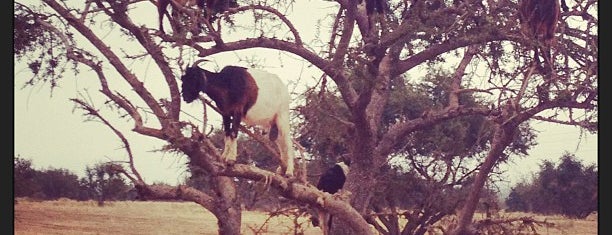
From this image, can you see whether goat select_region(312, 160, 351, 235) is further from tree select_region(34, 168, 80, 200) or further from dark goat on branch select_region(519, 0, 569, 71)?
tree select_region(34, 168, 80, 200)

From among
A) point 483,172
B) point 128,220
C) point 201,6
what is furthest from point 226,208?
point 128,220

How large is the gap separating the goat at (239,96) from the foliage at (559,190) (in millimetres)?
8515

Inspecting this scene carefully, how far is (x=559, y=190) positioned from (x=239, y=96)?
1073 centimetres

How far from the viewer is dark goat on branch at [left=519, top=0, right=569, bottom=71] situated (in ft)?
19.4

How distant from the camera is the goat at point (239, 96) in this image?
15.2ft

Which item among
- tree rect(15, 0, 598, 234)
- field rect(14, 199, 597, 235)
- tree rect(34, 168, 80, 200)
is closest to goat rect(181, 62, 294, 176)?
tree rect(15, 0, 598, 234)

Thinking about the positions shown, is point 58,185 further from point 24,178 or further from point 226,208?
point 226,208

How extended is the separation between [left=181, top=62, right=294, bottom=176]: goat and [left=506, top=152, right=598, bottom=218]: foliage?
852 centimetres

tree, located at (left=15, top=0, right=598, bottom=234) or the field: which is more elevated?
tree, located at (left=15, top=0, right=598, bottom=234)

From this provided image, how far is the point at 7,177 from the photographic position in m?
4.01

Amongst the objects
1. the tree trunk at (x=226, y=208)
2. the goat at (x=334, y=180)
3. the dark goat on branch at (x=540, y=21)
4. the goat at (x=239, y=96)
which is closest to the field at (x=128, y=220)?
the goat at (x=334, y=180)

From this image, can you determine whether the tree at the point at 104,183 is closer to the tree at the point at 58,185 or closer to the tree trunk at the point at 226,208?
the tree at the point at 58,185


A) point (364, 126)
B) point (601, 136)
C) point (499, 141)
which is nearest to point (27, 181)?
point (364, 126)

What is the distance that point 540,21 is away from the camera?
6027mm
